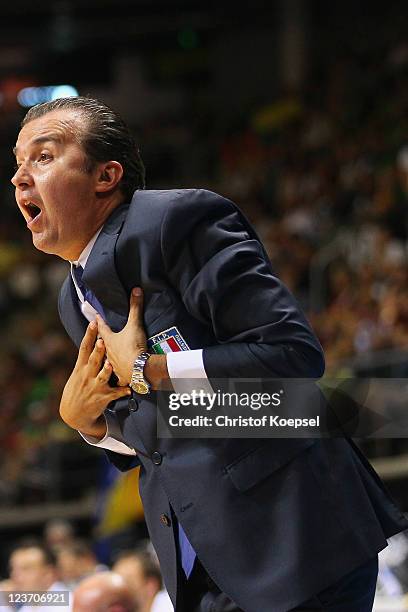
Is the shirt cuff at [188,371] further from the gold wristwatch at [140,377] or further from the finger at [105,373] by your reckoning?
the finger at [105,373]

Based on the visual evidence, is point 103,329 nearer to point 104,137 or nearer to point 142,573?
point 104,137

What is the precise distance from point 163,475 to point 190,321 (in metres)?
0.26

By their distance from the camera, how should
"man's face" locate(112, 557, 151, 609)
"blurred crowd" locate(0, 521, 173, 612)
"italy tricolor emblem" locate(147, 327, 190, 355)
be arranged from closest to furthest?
"italy tricolor emblem" locate(147, 327, 190, 355), "blurred crowd" locate(0, 521, 173, 612), "man's face" locate(112, 557, 151, 609)

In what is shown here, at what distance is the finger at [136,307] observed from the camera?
1.77 m

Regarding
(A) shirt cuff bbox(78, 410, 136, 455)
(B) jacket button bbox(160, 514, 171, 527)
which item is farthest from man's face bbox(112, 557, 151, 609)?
(B) jacket button bbox(160, 514, 171, 527)

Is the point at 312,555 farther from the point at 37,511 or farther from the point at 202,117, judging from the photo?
the point at 202,117

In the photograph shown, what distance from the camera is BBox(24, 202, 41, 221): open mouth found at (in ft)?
6.07

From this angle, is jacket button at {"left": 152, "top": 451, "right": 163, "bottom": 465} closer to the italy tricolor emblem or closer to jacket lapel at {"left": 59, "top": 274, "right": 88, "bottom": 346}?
the italy tricolor emblem

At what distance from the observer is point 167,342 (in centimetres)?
178

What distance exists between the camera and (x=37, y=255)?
39.5 ft

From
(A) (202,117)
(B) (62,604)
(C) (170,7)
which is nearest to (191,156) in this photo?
(A) (202,117)

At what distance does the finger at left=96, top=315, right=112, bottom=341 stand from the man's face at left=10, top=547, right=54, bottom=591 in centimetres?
243

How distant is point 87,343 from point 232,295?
33cm

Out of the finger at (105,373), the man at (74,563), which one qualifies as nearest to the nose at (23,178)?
the finger at (105,373)
